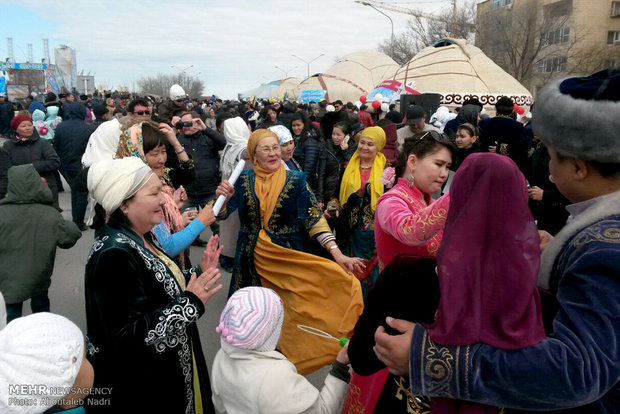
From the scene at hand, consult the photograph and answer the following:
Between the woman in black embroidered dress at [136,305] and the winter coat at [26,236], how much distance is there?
6.68 feet

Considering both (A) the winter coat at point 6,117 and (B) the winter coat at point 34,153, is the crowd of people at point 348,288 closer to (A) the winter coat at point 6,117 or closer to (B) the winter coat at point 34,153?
(B) the winter coat at point 34,153

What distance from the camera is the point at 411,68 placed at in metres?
24.0

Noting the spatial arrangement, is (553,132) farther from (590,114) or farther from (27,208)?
(27,208)

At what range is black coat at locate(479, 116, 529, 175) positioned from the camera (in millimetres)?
6074

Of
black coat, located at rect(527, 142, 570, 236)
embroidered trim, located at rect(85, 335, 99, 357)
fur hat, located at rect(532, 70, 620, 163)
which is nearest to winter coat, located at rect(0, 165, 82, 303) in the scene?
embroidered trim, located at rect(85, 335, 99, 357)

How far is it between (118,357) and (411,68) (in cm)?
2387

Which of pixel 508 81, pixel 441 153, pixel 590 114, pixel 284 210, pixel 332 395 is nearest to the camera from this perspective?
pixel 590 114

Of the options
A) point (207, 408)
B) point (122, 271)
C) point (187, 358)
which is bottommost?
point (207, 408)

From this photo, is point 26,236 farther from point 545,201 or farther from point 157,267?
point 545,201

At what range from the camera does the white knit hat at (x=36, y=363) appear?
139cm

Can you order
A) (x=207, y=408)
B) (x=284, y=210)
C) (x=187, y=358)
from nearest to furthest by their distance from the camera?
(x=187, y=358) → (x=207, y=408) → (x=284, y=210)

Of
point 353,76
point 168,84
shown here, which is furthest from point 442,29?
point 168,84

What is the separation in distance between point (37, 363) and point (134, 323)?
711 mm

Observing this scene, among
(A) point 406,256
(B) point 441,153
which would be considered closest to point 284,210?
(B) point 441,153
